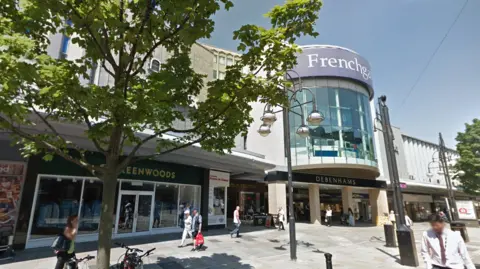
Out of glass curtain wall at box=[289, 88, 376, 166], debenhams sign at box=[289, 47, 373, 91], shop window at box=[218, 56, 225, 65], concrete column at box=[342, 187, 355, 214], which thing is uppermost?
shop window at box=[218, 56, 225, 65]

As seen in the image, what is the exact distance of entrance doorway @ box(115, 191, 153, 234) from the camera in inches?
523

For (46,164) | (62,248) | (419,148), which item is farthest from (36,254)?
(419,148)

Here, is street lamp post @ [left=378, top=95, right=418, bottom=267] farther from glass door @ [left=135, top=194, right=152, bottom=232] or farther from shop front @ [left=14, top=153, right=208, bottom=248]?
glass door @ [left=135, top=194, right=152, bottom=232]

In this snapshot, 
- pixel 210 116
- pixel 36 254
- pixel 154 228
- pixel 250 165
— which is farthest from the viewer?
pixel 250 165

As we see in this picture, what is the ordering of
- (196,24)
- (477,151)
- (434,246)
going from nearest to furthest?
(434,246)
(196,24)
(477,151)

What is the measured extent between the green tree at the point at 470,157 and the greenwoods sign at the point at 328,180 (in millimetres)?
11231

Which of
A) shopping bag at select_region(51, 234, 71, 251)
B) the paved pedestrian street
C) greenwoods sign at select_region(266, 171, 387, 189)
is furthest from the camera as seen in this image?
greenwoods sign at select_region(266, 171, 387, 189)

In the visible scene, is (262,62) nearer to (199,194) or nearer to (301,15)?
(301,15)

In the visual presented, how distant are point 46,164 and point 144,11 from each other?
956 cm

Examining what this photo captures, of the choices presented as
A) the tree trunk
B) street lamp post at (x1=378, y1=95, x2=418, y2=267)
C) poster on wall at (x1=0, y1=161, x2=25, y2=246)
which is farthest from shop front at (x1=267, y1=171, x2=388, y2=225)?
the tree trunk

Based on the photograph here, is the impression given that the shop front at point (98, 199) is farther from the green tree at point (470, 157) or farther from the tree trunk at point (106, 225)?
the green tree at point (470, 157)

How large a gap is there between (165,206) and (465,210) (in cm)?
2356

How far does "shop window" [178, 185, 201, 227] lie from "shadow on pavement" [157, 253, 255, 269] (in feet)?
22.1

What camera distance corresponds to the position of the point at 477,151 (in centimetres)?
3041
